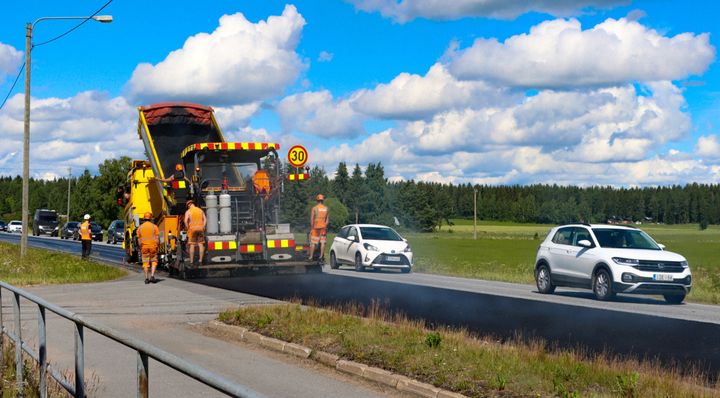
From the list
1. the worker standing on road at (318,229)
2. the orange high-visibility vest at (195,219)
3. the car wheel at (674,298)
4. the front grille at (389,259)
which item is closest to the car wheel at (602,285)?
the car wheel at (674,298)

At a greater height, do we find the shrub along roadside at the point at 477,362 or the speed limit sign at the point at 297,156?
the speed limit sign at the point at 297,156

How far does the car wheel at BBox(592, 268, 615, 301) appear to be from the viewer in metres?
18.6

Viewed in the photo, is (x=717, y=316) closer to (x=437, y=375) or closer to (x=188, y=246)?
(x=437, y=375)

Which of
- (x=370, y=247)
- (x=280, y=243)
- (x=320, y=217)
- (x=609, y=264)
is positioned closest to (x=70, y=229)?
(x=370, y=247)

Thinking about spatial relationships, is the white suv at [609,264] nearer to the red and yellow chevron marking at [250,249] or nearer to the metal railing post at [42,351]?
the red and yellow chevron marking at [250,249]

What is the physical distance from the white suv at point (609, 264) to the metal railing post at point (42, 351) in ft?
43.6

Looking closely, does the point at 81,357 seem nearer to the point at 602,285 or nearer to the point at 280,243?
the point at 602,285

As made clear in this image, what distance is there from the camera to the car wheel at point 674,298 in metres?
18.9

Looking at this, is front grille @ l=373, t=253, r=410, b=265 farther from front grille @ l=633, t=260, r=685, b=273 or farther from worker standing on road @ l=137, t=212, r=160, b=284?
front grille @ l=633, t=260, r=685, b=273

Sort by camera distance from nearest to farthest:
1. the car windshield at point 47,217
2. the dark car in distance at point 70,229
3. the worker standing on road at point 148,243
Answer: the worker standing on road at point 148,243
the dark car in distance at point 70,229
the car windshield at point 47,217

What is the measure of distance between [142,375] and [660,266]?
15716mm

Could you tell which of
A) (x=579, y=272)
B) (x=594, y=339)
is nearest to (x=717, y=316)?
(x=579, y=272)

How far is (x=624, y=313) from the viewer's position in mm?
15766

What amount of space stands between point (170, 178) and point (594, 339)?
1465cm
